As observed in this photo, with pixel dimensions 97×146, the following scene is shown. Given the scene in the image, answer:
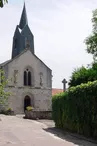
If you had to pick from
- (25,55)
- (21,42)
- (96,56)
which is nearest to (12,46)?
(21,42)

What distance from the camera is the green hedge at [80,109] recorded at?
1709 centimetres

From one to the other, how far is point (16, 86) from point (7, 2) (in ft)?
170

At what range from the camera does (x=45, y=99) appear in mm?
59281

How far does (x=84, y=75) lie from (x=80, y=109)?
1860 centimetres

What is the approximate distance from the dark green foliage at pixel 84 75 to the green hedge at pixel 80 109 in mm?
12646

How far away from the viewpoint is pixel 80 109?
19156 mm

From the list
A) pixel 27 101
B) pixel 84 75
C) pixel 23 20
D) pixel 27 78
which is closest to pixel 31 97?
pixel 27 101

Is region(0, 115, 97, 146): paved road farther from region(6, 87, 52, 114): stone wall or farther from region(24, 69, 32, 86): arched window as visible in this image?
region(24, 69, 32, 86): arched window

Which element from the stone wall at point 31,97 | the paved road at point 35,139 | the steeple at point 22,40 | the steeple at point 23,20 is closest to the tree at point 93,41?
the paved road at point 35,139

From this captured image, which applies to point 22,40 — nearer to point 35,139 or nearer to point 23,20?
point 23,20

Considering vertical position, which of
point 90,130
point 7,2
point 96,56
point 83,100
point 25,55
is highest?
point 25,55

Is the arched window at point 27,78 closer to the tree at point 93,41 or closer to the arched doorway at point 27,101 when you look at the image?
the arched doorway at point 27,101

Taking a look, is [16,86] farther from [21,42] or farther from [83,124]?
[83,124]

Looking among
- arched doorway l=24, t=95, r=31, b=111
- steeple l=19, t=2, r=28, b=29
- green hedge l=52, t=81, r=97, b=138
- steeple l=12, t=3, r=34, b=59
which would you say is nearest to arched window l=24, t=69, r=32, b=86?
arched doorway l=24, t=95, r=31, b=111
